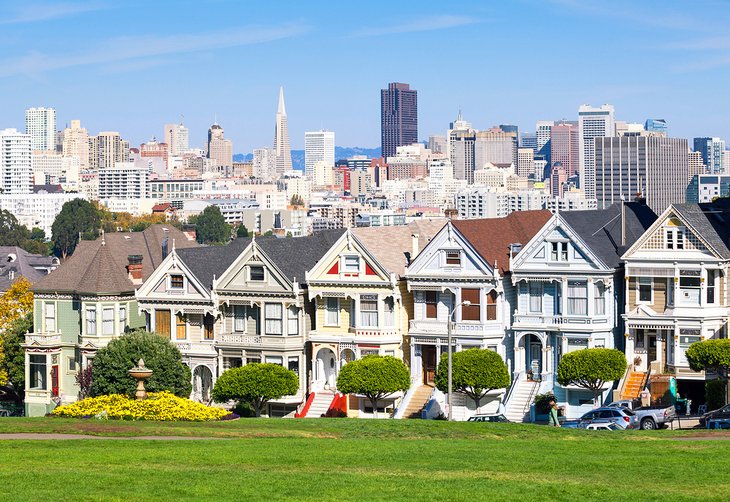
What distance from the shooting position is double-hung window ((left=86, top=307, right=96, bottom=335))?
2886 inches

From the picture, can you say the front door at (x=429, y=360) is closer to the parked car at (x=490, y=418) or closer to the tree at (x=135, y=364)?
the parked car at (x=490, y=418)

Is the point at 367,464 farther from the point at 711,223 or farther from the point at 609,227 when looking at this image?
the point at 609,227

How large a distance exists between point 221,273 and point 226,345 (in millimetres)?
3614

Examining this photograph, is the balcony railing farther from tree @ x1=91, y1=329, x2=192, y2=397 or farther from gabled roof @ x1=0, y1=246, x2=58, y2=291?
gabled roof @ x1=0, y1=246, x2=58, y2=291

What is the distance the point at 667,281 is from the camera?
2448 inches

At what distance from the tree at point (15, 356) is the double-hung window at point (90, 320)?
4.68 meters

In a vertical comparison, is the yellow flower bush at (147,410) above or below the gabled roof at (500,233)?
below

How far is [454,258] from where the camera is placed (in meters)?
65.3

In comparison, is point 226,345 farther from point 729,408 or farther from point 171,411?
point 729,408

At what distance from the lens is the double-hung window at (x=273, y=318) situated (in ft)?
225

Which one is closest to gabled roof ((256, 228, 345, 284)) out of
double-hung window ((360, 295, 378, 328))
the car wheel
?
double-hung window ((360, 295, 378, 328))

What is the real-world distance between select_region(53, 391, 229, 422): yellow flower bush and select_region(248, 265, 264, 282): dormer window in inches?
465

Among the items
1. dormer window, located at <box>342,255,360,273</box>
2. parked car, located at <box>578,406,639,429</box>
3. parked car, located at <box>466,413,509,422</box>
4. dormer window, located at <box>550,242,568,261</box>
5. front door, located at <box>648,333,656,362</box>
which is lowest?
parked car, located at <box>466,413,509,422</box>

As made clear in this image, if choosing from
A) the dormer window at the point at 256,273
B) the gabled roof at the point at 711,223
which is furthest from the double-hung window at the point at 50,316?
the gabled roof at the point at 711,223
